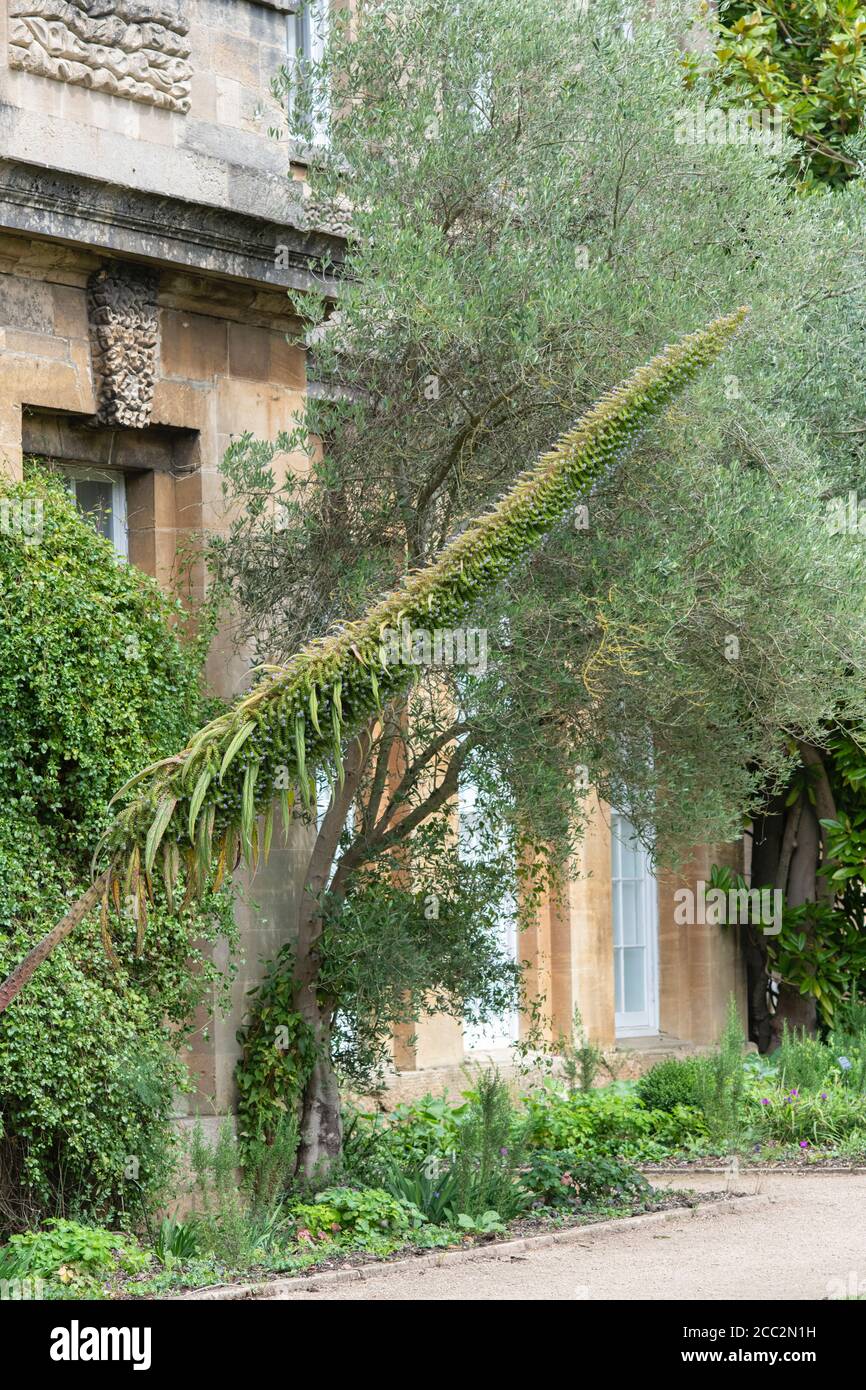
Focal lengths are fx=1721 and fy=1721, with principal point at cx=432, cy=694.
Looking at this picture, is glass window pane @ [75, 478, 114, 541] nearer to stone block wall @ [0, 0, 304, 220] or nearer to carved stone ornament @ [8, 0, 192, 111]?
stone block wall @ [0, 0, 304, 220]

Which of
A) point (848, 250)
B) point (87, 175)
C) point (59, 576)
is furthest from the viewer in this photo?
point (848, 250)

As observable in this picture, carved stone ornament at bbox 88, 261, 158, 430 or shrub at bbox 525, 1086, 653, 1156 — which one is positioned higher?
carved stone ornament at bbox 88, 261, 158, 430

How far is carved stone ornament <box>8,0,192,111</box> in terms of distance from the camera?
8.70 m

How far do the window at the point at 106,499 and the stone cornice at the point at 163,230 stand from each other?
1285 millimetres

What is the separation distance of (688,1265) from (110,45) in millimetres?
6810

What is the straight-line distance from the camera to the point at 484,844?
9406 millimetres

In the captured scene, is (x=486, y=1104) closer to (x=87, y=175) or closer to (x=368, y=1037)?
(x=368, y=1037)

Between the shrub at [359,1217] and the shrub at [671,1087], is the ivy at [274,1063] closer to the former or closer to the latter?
the shrub at [359,1217]

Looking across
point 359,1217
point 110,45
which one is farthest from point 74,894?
point 110,45

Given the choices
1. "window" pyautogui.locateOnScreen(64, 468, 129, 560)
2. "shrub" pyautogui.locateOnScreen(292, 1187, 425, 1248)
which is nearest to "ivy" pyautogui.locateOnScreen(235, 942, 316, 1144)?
"shrub" pyautogui.locateOnScreen(292, 1187, 425, 1248)

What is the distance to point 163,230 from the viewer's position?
909cm

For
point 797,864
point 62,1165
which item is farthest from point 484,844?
point 797,864

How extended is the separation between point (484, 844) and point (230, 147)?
4.17m

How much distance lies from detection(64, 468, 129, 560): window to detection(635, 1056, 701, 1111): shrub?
18.2ft
